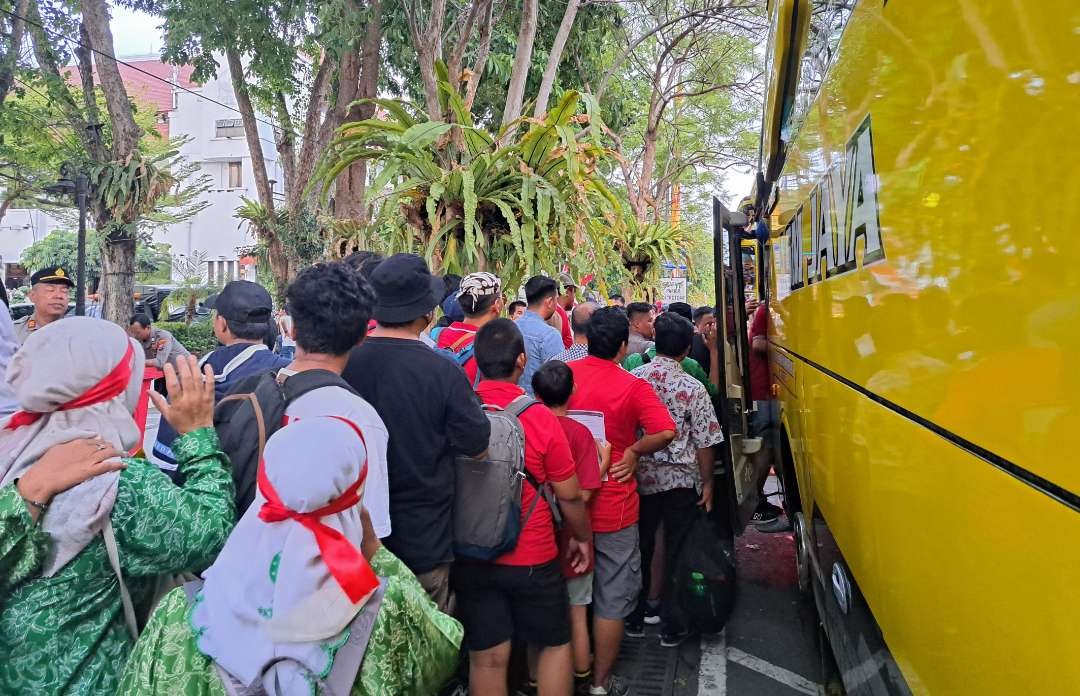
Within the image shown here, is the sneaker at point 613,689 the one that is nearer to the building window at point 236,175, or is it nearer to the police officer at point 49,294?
the police officer at point 49,294

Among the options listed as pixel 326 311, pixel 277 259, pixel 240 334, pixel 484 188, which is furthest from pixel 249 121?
pixel 326 311

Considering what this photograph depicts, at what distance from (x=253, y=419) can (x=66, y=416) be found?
1.69 feet

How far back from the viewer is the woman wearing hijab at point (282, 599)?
1.74 metres

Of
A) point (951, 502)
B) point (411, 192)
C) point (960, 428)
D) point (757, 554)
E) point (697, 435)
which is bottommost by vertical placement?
point (757, 554)

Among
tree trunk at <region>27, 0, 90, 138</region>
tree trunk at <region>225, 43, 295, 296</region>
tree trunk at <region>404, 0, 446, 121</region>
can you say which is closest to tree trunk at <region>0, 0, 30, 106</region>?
tree trunk at <region>27, 0, 90, 138</region>

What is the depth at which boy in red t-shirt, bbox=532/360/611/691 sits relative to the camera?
335cm

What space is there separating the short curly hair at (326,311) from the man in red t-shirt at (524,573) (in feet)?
3.00

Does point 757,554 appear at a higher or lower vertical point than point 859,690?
lower

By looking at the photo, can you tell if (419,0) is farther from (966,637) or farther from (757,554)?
(966,637)

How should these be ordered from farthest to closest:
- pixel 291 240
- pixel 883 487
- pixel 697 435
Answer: pixel 291 240 → pixel 697 435 → pixel 883 487

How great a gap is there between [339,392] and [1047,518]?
5.66 feet

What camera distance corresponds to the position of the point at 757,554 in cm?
590

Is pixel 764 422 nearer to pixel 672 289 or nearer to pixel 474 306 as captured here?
pixel 474 306

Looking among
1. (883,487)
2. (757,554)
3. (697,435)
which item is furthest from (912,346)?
(757,554)
